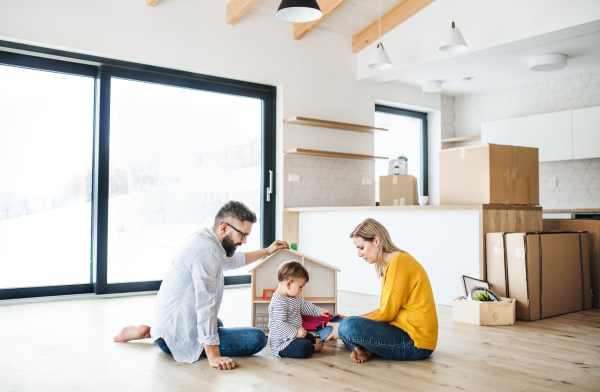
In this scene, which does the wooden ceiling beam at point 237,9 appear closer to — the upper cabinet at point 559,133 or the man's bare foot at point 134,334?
the man's bare foot at point 134,334

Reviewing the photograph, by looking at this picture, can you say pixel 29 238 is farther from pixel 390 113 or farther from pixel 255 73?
pixel 390 113

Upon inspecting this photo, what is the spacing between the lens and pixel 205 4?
488 centimetres

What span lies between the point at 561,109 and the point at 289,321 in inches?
197

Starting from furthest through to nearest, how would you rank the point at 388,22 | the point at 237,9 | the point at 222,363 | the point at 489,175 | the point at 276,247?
the point at 388,22 < the point at 237,9 < the point at 489,175 < the point at 276,247 < the point at 222,363

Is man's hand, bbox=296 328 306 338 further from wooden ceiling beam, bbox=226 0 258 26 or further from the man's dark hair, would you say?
wooden ceiling beam, bbox=226 0 258 26

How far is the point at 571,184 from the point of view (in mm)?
5969

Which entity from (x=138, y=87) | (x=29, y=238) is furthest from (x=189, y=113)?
(x=29, y=238)

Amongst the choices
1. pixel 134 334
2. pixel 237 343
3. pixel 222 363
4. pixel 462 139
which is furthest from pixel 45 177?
pixel 462 139

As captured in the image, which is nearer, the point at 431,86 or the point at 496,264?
the point at 496,264

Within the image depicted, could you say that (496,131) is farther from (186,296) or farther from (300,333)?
(186,296)

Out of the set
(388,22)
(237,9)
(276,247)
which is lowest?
(276,247)

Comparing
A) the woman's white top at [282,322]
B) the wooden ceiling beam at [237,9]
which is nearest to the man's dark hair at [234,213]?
the woman's white top at [282,322]

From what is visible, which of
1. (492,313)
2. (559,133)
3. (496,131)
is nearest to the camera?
(492,313)

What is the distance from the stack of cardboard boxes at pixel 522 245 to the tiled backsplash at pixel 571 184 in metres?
2.00
